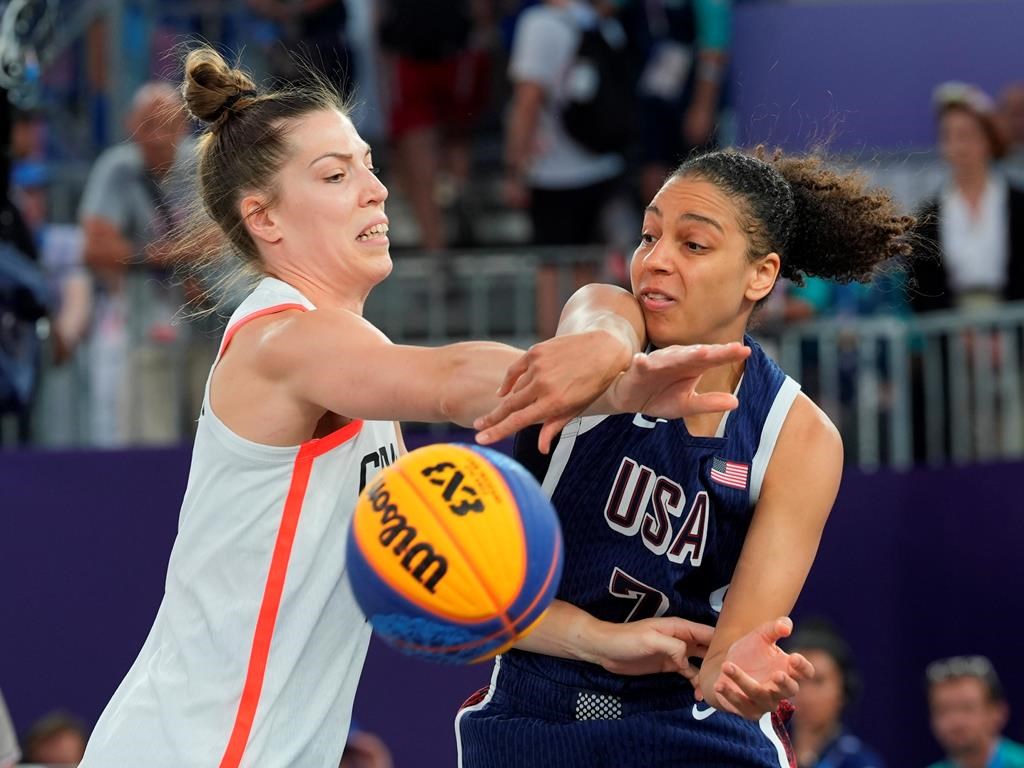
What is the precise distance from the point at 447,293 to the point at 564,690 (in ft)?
14.3

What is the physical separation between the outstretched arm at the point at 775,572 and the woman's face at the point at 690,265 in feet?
0.89

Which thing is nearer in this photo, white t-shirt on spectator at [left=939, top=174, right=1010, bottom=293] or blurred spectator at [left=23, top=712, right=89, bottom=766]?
blurred spectator at [left=23, top=712, right=89, bottom=766]

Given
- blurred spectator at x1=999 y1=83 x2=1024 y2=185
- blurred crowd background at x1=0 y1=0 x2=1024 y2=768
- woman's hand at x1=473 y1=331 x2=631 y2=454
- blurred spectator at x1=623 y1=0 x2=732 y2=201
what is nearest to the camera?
woman's hand at x1=473 y1=331 x2=631 y2=454

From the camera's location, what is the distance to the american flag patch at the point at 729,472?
11.5ft

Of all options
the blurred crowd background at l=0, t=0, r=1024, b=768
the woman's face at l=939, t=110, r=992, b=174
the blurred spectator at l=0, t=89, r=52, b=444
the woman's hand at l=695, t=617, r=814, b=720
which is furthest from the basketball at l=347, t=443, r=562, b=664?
the woman's face at l=939, t=110, r=992, b=174

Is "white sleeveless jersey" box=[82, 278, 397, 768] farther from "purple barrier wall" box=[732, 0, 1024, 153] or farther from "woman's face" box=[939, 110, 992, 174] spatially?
"purple barrier wall" box=[732, 0, 1024, 153]

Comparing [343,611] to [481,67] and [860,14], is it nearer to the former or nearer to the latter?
[481,67]

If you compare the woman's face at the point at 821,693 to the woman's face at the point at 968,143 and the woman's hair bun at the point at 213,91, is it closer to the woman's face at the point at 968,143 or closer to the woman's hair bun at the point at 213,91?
the woman's face at the point at 968,143

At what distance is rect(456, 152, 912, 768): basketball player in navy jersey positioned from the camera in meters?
3.48

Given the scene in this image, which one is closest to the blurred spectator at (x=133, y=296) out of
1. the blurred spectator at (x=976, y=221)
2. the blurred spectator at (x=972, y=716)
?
the blurred spectator at (x=976, y=221)

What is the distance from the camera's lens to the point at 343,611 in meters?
3.43

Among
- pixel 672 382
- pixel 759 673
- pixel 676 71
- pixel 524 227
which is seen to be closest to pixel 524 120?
pixel 676 71

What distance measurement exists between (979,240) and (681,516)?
14.0 ft

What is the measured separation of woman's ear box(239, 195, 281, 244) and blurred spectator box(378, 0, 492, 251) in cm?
474
